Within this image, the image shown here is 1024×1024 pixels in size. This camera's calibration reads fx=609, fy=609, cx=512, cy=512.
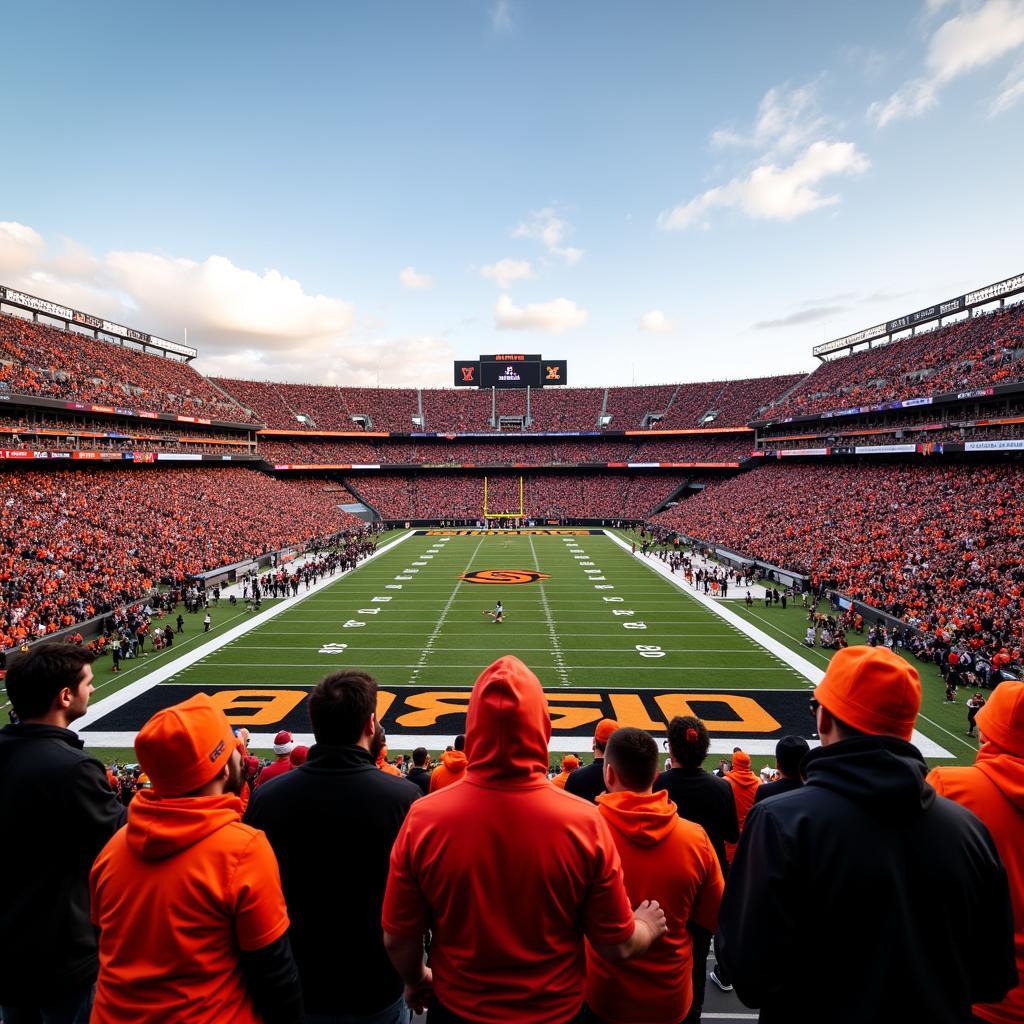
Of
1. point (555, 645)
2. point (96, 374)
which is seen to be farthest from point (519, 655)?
point (96, 374)

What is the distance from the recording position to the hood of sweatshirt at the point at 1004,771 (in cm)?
255

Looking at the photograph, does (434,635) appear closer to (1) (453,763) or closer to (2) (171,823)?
(1) (453,763)

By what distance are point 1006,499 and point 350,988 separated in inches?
1277

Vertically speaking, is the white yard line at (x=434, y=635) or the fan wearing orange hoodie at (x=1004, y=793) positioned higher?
the fan wearing orange hoodie at (x=1004, y=793)

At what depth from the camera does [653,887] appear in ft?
8.92

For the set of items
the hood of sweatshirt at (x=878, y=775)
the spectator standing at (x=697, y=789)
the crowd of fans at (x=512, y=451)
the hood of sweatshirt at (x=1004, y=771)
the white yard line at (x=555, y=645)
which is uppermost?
the crowd of fans at (x=512, y=451)

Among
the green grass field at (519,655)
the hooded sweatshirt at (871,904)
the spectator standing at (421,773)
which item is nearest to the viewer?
the hooded sweatshirt at (871,904)

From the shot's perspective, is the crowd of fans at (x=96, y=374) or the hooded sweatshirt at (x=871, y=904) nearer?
the hooded sweatshirt at (x=871, y=904)

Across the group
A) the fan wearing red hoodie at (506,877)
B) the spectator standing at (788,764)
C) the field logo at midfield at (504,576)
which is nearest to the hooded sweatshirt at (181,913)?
the fan wearing red hoodie at (506,877)

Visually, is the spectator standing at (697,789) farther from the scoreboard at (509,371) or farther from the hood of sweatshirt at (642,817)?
the scoreboard at (509,371)

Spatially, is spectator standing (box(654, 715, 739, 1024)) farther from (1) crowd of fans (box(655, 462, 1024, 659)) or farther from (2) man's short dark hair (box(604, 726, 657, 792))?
(1) crowd of fans (box(655, 462, 1024, 659))

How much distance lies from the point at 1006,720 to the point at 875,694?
1.24 m

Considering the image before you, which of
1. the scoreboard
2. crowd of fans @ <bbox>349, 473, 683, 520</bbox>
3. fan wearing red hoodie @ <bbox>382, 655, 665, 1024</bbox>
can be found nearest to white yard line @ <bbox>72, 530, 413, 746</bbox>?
fan wearing red hoodie @ <bbox>382, 655, 665, 1024</bbox>

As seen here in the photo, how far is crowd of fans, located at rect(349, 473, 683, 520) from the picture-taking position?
61.8 meters
